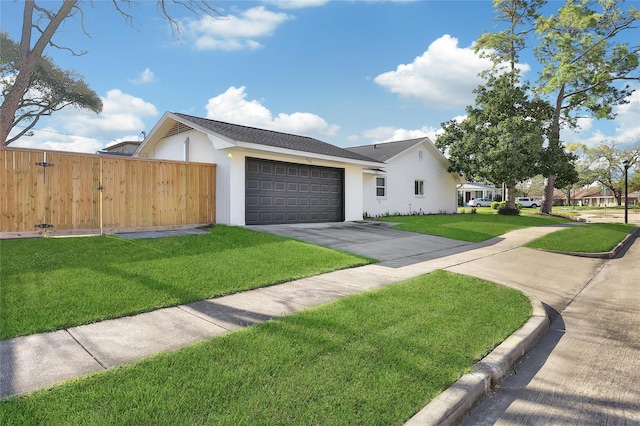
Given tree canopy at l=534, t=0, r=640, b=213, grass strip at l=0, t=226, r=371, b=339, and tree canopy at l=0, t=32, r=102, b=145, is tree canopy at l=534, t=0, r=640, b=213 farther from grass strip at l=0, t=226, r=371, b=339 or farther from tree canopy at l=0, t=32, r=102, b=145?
tree canopy at l=0, t=32, r=102, b=145

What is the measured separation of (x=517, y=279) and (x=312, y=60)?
10.8 metres

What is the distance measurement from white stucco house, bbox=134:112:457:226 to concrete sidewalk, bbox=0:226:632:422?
611cm

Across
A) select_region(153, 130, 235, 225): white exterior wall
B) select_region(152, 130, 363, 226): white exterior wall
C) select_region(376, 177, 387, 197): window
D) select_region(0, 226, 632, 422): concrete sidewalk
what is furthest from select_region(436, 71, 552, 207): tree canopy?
select_region(153, 130, 235, 225): white exterior wall

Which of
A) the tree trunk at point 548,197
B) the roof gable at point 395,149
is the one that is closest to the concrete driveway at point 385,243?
the roof gable at point 395,149

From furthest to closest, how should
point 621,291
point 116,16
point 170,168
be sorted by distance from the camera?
1. point 116,16
2. point 170,168
3. point 621,291

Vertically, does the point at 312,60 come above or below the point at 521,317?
above

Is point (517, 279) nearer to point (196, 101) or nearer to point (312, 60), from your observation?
point (312, 60)

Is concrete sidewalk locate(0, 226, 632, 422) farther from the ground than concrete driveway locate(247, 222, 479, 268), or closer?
closer

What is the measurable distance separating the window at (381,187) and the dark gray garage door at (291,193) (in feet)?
18.1

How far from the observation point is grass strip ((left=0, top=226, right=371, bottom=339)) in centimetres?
431

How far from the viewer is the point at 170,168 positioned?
10805 millimetres

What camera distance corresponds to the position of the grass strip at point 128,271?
431 cm

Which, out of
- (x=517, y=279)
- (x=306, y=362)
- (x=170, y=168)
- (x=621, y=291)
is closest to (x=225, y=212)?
(x=170, y=168)

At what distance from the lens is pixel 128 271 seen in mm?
5973
